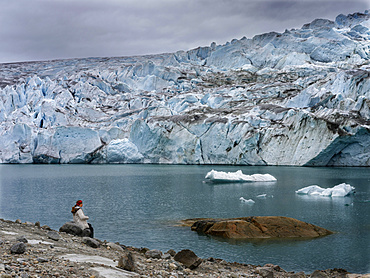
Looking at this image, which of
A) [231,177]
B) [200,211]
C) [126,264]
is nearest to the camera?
[126,264]

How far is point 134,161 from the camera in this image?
50.7 meters

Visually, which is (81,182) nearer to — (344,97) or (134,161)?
(134,161)

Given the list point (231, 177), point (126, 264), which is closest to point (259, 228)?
point (126, 264)

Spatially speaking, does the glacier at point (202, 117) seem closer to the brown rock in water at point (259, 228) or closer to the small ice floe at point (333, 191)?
the small ice floe at point (333, 191)

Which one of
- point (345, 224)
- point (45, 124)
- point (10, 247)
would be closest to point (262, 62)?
point (45, 124)

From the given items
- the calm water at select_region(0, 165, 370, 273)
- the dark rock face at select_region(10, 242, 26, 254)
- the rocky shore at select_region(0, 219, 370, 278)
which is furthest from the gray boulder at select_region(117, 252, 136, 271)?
the calm water at select_region(0, 165, 370, 273)

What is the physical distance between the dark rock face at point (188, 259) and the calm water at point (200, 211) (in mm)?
2504

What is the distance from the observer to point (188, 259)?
7.56 metres

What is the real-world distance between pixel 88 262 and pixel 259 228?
7.92 m

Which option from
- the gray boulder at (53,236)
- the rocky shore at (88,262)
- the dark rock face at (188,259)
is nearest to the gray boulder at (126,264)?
the rocky shore at (88,262)

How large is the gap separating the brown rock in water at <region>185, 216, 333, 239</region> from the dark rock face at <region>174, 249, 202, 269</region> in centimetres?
475

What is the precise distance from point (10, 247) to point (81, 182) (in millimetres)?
23378

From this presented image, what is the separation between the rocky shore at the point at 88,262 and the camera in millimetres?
5137

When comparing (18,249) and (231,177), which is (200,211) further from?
(231,177)
